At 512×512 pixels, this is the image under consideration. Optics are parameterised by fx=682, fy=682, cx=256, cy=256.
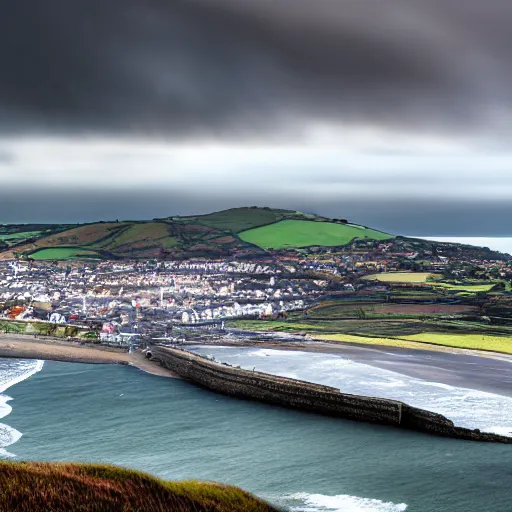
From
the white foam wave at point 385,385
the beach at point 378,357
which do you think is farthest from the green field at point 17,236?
the white foam wave at point 385,385

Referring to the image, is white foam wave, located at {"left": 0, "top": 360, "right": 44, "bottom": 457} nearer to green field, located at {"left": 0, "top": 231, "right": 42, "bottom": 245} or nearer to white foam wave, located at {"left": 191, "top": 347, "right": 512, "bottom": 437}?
white foam wave, located at {"left": 191, "top": 347, "right": 512, "bottom": 437}

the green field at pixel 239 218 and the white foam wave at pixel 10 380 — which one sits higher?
the green field at pixel 239 218

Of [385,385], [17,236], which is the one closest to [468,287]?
[385,385]

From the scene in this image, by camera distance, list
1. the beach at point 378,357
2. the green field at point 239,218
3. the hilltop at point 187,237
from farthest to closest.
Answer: the green field at point 239,218 < the hilltop at point 187,237 < the beach at point 378,357

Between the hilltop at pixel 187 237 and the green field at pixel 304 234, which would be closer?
the hilltop at pixel 187 237

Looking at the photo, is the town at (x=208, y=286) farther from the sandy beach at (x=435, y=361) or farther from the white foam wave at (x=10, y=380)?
the sandy beach at (x=435, y=361)

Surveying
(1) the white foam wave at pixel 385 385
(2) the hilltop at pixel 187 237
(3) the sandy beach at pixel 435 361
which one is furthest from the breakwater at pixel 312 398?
(2) the hilltop at pixel 187 237

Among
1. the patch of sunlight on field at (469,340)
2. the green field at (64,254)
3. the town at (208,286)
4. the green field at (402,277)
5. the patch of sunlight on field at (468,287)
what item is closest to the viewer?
the patch of sunlight on field at (469,340)

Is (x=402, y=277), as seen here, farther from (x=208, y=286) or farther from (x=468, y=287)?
(x=208, y=286)

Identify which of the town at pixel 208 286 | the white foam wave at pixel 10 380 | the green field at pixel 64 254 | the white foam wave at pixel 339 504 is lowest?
the white foam wave at pixel 10 380
